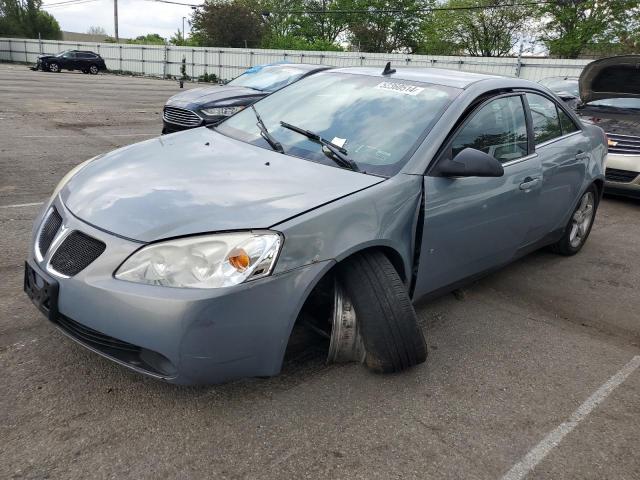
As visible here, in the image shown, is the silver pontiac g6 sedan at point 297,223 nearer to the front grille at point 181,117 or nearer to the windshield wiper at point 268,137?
the windshield wiper at point 268,137

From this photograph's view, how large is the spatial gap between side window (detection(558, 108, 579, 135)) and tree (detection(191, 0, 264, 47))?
52.6 m

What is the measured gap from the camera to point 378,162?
3.12 meters

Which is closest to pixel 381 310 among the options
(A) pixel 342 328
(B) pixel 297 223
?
(A) pixel 342 328

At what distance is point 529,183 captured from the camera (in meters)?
3.92

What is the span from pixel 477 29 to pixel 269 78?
4549 centimetres

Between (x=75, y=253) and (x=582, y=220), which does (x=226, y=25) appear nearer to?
(x=582, y=220)

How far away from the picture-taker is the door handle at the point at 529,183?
12.6ft

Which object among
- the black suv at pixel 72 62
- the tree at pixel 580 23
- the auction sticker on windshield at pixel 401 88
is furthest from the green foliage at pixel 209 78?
the auction sticker on windshield at pixel 401 88

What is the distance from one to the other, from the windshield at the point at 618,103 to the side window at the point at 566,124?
4.29 metres

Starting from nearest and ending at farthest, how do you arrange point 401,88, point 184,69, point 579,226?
point 401,88, point 579,226, point 184,69

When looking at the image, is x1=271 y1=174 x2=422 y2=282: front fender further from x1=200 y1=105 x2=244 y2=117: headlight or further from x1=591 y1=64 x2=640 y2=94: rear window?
x1=591 y1=64 x2=640 y2=94: rear window

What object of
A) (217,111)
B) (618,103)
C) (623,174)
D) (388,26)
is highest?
(388,26)

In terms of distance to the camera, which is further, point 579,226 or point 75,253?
point 579,226

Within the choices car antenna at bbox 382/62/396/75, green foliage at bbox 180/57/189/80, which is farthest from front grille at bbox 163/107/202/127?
green foliage at bbox 180/57/189/80
